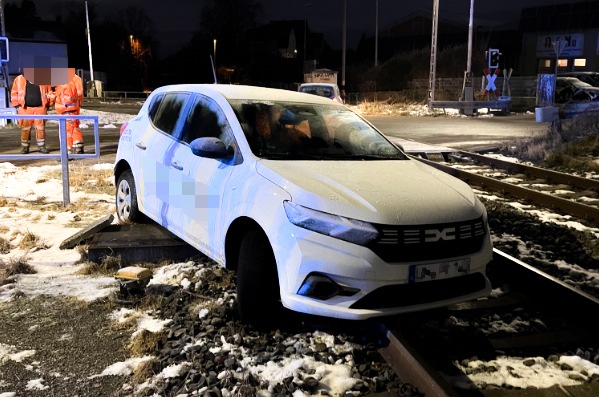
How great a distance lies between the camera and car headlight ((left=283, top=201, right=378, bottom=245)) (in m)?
3.47

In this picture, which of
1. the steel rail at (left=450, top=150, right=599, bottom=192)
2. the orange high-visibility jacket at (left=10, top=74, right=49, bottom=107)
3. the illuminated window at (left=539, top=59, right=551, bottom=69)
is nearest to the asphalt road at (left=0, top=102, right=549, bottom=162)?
the orange high-visibility jacket at (left=10, top=74, right=49, bottom=107)

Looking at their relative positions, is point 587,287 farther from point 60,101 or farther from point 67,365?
point 60,101

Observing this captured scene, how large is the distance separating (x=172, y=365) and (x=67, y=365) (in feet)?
2.22

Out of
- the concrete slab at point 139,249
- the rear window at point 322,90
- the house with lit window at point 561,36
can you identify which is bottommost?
the concrete slab at point 139,249

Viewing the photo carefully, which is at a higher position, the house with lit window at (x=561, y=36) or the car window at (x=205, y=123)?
the house with lit window at (x=561, y=36)

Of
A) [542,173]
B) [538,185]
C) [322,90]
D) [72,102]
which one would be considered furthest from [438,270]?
[322,90]

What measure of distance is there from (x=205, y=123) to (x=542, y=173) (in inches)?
310

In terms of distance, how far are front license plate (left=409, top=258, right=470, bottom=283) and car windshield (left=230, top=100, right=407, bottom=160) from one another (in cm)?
129

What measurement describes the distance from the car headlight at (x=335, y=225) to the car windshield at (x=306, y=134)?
860 mm

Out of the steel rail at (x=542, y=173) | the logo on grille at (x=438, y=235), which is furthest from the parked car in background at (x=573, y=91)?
the logo on grille at (x=438, y=235)

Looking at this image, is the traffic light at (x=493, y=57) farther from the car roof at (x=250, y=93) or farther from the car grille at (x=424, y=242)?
the car grille at (x=424, y=242)

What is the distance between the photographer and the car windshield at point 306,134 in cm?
448

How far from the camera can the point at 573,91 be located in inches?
1183

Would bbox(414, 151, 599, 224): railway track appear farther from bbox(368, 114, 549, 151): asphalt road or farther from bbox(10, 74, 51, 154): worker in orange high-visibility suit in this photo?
bbox(10, 74, 51, 154): worker in orange high-visibility suit
